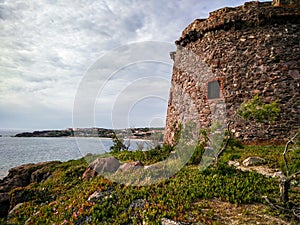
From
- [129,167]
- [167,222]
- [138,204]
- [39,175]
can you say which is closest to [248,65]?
[129,167]

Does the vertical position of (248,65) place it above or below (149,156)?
above

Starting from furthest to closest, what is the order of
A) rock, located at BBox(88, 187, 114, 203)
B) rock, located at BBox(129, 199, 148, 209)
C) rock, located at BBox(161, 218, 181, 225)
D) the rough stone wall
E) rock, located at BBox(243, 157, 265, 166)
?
the rough stone wall, rock, located at BBox(243, 157, 265, 166), rock, located at BBox(88, 187, 114, 203), rock, located at BBox(129, 199, 148, 209), rock, located at BBox(161, 218, 181, 225)

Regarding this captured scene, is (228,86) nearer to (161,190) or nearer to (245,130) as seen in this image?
(245,130)

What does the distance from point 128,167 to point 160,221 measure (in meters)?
3.74

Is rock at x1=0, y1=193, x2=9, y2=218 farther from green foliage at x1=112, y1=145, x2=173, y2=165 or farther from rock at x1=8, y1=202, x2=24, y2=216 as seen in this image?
green foliage at x1=112, y1=145, x2=173, y2=165

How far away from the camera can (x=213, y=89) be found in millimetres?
12445

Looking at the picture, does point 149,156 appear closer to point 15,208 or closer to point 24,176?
point 15,208

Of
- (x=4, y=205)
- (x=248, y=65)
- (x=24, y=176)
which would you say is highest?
(x=248, y=65)

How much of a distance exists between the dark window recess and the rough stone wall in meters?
0.21

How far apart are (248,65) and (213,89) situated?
6.95 feet

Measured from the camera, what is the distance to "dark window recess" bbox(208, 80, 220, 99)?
40.2 feet

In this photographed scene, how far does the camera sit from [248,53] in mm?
11523

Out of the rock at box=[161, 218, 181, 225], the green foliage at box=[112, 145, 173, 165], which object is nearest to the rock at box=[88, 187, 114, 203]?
the rock at box=[161, 218, 181, 225]

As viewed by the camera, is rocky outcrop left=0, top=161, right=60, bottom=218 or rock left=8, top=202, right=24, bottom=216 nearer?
rock left=8, top=202, right=24, bottom=216
